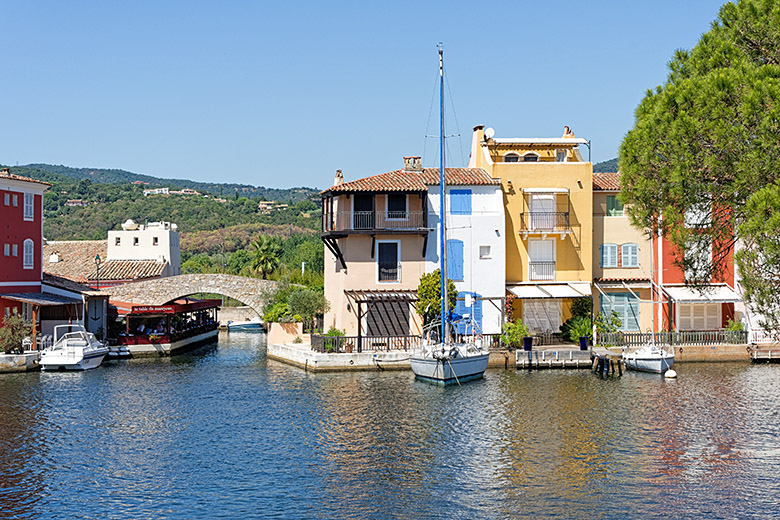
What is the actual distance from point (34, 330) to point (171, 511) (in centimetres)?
2659

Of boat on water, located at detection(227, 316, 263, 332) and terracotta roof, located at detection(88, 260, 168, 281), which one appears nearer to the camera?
terracotta roof, located at detection(88, 260, 168, 281)

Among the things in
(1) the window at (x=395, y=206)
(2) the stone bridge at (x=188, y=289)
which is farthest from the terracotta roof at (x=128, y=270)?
(1) the window at (x=395, y=206)

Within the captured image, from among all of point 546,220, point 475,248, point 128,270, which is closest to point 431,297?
point 475,248

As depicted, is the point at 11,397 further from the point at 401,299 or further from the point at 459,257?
the point at 459,257

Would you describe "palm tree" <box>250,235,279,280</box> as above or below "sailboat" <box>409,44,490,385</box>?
above

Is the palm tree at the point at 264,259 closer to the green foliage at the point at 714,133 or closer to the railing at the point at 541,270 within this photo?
the railing at the point at 541,270

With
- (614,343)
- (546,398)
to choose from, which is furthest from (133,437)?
(614,343)

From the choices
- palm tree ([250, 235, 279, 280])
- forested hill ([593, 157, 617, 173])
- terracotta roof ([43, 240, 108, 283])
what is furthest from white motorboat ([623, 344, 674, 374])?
forested hill ([593, 157, 617, 173])

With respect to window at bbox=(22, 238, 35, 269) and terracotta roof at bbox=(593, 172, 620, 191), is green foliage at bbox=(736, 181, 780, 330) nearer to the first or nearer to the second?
terracotta roof at bbox=(593, 172, 620, 191)

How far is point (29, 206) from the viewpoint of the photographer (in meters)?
46.4

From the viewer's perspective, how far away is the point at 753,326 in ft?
143

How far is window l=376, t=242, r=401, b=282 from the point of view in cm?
4409

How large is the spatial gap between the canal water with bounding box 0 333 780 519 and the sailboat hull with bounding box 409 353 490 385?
67 centimetres

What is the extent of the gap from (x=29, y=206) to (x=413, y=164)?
20866 millimetres
